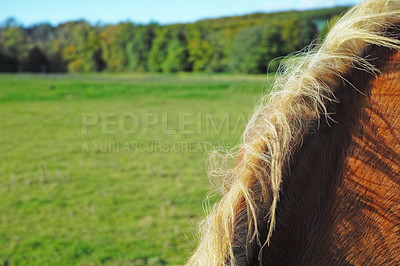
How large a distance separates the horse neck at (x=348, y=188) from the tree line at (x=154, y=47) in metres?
38.9

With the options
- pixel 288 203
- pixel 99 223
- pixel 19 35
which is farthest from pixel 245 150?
pixel 19 35

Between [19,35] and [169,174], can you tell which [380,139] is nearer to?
[169,174]

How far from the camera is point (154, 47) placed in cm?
6519

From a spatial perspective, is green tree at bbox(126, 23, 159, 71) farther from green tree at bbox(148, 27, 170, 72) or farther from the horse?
the horse

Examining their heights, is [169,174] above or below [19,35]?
below

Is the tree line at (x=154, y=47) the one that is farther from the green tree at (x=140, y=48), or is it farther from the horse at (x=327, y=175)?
the horse at (x=327, y=175)

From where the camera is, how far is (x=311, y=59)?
1340mm

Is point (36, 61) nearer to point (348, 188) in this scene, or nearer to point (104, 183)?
point (104, 183)

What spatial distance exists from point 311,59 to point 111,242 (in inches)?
198

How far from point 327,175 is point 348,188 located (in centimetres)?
8

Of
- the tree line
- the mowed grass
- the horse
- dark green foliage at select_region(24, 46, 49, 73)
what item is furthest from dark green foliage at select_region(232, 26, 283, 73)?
the horse

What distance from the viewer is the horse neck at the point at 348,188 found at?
113 cm

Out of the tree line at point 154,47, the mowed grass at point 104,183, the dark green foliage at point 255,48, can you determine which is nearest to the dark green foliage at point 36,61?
the tree line at point 154,47

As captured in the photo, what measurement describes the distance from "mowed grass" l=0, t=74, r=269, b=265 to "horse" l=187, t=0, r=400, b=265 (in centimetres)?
41
